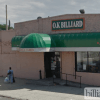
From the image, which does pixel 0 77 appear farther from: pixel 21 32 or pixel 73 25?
pixel 73 25

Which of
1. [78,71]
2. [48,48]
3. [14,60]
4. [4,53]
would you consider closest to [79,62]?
[78,71]

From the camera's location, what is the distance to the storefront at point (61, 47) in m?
14.2

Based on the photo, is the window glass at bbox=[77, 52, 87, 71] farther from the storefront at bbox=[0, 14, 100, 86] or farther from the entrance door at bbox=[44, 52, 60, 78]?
the entrance door at bbox=[44, 52, 60, 78]

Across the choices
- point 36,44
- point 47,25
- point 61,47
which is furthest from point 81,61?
point 47,25

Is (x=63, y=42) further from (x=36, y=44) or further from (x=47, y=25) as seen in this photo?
(x=47, y=25)

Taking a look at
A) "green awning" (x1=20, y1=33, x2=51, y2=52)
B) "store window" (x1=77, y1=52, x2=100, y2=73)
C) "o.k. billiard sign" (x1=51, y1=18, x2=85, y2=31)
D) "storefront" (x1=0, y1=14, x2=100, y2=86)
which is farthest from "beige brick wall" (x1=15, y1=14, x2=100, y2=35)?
"green awning" (x1=20, y1=33, x2=51, y2=52)

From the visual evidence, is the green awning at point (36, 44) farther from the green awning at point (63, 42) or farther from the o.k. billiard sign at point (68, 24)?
the o.k. billiard sign at point (68, 24)

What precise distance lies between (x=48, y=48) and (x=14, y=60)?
5808 mm

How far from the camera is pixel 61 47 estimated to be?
14.9 meters

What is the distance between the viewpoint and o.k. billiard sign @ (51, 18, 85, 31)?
14.9m

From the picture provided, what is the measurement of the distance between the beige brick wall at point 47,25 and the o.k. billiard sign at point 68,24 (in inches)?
10.9

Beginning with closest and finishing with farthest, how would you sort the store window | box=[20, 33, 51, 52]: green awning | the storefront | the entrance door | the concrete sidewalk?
the concrete sidewalk < box=[20, 33, 51, 52]: green awning < the storefront < the store window < the entrance door

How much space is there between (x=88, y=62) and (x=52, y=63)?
3.97 metres

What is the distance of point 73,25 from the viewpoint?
1523 cm
